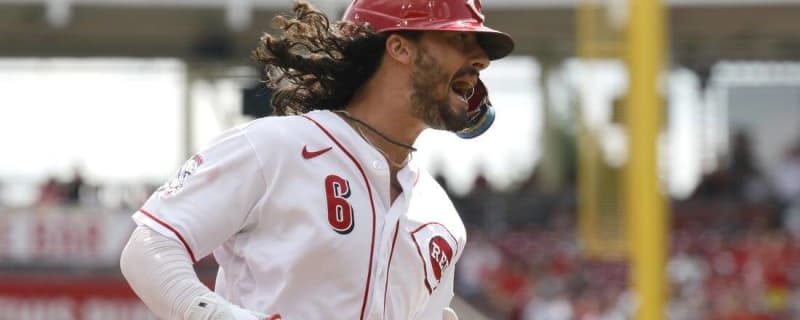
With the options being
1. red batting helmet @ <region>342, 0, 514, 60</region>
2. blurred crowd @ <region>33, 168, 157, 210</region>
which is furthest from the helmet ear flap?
blurred crowd @ <region>33, 168, 157, 210</region>

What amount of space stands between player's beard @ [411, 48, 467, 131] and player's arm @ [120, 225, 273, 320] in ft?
1.79

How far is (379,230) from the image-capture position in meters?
3.02

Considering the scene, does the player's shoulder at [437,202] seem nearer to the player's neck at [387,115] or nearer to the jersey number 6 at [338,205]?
the player's neck at [387,115]

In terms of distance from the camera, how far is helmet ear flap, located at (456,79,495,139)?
10.5ft

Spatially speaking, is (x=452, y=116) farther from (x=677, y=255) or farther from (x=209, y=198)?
(x=677, y=255)

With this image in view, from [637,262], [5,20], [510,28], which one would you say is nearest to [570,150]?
[510,28]

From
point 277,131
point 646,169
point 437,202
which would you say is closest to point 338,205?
point 277,131

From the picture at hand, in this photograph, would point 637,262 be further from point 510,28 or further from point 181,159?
point 181,159

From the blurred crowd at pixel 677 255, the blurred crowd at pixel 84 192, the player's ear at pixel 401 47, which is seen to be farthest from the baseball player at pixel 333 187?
the blurred crowd at pixel 84 192

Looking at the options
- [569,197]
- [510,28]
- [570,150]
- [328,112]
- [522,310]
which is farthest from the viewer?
[570,150]

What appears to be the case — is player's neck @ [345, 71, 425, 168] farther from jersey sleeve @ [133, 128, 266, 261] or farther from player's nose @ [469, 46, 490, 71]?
jersey sleeve @ [133, 128, 266, 261]

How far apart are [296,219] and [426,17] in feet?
1.59

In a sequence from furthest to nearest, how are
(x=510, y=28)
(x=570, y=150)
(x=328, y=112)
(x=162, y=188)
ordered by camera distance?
(x=570, y=150) < (x=510, y=28) < (x=328, y=112) < (x=162, y=188)

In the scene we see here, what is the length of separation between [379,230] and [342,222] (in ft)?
0.35
